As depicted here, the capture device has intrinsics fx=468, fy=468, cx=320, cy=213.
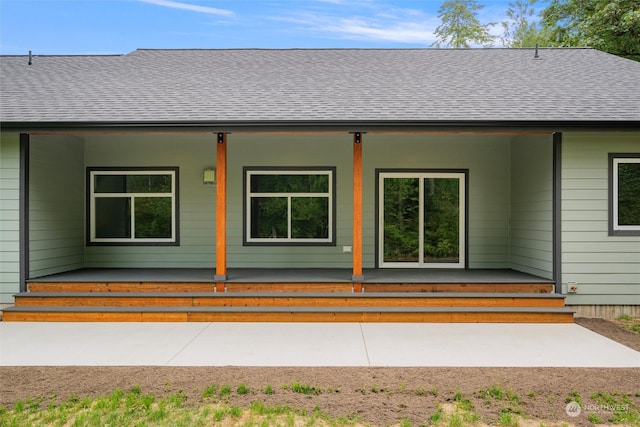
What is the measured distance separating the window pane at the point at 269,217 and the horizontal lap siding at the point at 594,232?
14.2ft

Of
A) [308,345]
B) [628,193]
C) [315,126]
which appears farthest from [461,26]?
[308,345]

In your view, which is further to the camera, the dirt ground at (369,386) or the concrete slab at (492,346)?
the concrete slab at (492,346)

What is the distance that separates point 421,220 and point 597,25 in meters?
9.96

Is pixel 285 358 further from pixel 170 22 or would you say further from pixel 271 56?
pixel 170 22

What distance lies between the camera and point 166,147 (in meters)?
8.12

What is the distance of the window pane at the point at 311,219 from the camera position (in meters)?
8.05

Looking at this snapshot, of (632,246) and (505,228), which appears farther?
(505,228)

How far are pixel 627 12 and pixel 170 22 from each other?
22.0 metres

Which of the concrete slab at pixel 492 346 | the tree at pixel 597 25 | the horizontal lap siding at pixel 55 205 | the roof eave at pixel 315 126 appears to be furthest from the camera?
the tree at pixel 597 25

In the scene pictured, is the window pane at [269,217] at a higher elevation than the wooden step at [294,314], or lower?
higher

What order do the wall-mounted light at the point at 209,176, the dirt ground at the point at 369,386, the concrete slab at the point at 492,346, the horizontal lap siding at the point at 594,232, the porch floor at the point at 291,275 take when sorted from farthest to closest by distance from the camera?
the wall-mounted light at the point at 209,176 → the porch floor at the point at 291,275 → the horizontal lap siding at the point at 594,232 → the concrete slab at the point at 492,346 → the dirt ground at the point at 369,386

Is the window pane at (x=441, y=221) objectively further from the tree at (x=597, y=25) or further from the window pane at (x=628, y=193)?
the tree at (x=597, y=25)

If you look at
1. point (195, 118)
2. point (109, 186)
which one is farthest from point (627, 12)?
point (109, 186)

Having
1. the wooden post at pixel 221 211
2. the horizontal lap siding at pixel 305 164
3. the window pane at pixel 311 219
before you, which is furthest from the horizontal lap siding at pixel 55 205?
the window pane at pixel 311 219
